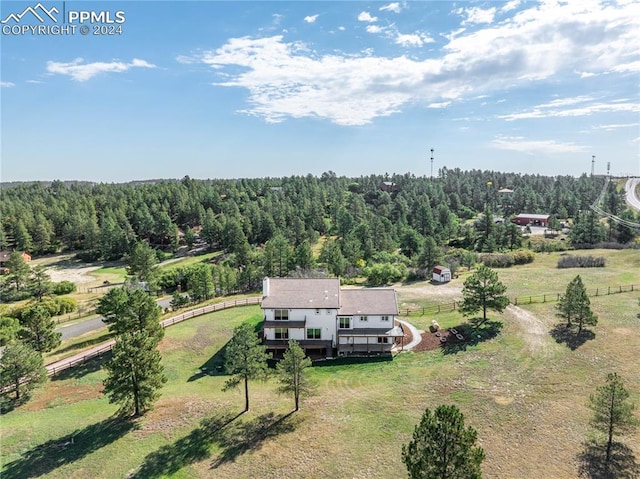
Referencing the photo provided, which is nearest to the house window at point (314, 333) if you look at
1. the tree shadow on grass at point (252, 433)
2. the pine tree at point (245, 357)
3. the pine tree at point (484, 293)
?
the pine tree at point (245, 357)

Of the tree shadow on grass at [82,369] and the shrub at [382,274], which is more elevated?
the shrub at [382,274]

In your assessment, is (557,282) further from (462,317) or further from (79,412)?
(79,412)

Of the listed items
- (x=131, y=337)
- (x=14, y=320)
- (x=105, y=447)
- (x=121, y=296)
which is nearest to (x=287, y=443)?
(x=105, y=447)

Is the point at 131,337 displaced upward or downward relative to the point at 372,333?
upward

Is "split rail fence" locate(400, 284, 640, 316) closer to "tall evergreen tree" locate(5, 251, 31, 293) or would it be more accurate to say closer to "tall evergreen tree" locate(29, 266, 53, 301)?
"tall evergreen tree" locate(29, 266, 53, 301)

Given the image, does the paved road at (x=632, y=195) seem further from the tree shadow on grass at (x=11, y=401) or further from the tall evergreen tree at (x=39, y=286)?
the tall evergreen tree at (x=39, y=286)
